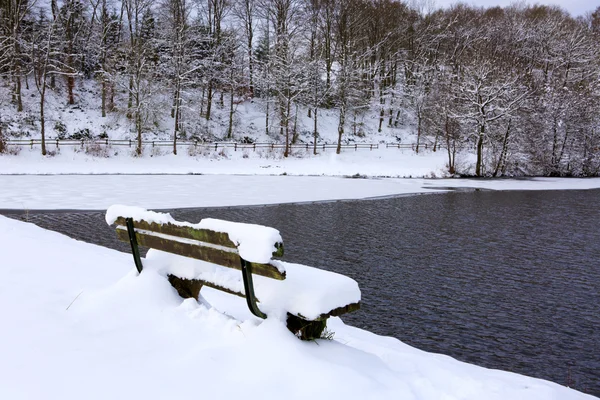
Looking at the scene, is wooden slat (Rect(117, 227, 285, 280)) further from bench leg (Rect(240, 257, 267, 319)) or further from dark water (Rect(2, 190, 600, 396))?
dark water (Rect(2, 190, 600, 396))

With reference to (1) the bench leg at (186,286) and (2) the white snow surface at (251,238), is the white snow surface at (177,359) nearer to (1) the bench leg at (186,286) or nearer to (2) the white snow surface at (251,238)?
(1) the bench leg at (186,286)

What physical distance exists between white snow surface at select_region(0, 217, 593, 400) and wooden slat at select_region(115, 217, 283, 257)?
23.9 inches

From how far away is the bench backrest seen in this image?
3.91 meters

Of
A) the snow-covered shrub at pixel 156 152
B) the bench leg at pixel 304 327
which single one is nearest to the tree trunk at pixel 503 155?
the snow-covered shrub at pixel 156 152

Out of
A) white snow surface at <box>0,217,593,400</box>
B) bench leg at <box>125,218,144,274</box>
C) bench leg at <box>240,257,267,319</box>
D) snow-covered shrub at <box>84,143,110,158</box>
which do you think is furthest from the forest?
bench leg at <box>240,257,267,319</box>

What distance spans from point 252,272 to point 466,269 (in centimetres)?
904

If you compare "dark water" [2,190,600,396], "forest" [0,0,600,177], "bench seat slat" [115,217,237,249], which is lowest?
"dark water" [2,190,600,396]

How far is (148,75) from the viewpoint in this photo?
44.2m

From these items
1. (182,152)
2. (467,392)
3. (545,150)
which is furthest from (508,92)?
(467,392)

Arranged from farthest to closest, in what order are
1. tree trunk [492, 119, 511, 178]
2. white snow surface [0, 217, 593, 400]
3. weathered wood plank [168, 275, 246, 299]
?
1. tree trunk [492, 119, 511, 178]
2. weathered wood plank [168, 275, 246, 299]
3. white snow surface [0, 217, 593, 400]

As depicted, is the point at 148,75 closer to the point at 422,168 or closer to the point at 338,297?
the point at 422,168

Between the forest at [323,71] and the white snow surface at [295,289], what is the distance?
38.2m

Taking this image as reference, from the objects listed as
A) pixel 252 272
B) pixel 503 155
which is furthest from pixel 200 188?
Answer: pixel 503 155

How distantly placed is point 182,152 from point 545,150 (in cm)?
3329
